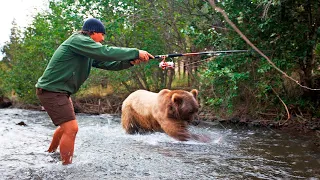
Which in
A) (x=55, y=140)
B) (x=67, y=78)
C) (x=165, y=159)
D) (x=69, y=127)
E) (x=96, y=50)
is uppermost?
(x=96, y=50)

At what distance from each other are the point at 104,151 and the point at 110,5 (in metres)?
8.64

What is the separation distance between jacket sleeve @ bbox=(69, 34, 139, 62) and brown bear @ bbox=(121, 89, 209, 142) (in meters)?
2.41

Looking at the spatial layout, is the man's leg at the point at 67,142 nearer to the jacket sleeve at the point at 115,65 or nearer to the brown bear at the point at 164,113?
the jacket sleeve at the point at 115,65

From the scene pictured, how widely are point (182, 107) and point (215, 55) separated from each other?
104 inches

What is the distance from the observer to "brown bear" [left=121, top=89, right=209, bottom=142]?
→ 21.6ft

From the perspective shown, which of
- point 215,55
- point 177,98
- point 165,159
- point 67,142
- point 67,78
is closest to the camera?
point 67,142

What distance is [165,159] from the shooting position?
15.4 feet

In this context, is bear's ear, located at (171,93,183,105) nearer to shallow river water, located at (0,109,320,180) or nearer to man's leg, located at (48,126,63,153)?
shallow river water, located at (0,109,320,180)

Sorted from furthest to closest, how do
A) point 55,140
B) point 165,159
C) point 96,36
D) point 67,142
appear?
point 55,140 < point 165,159 < point 96,36 < point 67,142

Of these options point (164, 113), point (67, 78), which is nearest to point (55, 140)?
point (67, 78)

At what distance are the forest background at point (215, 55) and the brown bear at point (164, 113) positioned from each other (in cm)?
135

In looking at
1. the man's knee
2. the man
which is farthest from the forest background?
the man's knee

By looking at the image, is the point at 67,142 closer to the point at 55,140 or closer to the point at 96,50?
the point at 55,140

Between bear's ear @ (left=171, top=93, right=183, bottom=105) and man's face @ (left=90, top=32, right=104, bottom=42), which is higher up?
man's face @ (left=90, top=32, right=104, bottom=42)
